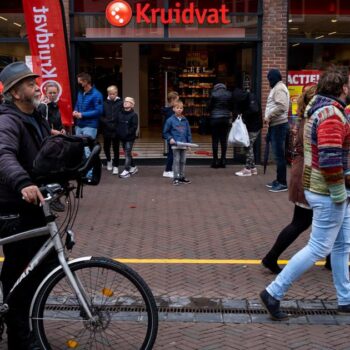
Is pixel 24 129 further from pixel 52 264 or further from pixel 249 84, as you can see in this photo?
pixel 249 84

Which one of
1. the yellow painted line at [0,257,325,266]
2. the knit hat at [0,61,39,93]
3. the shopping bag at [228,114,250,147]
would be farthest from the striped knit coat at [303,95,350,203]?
the shopping bag at [228,114,250,147]

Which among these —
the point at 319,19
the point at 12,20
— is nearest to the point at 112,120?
the point at 12,20

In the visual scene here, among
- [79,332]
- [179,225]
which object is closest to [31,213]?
[79,332]

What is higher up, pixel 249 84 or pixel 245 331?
pixel 249 84

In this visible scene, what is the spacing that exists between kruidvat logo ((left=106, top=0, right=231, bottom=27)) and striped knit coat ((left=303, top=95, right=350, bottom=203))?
7835 millimetres

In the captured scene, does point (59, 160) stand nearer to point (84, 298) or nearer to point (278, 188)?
point (84, 298)

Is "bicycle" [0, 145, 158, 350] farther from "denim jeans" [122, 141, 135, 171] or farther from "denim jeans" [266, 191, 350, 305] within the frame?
"denim jeans" [122, 141, 135, 171]

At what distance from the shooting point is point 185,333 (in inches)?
175

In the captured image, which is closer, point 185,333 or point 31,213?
point 31,213

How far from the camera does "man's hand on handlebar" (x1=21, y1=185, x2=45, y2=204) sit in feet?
10.7

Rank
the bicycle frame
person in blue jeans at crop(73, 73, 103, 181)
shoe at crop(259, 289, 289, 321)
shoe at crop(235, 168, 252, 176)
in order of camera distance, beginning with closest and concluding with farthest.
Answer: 1. the bicycle frame
2. shoe at crop(259, 289, 289, 321)
3. person in blue jeans at crop(73, 73, 103, 181)
4. shoe at crop(235, 168, 252, 176)

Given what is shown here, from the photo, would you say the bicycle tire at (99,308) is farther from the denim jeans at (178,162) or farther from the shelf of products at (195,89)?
the shelf of products at (195,89)

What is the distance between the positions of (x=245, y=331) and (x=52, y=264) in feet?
5.06

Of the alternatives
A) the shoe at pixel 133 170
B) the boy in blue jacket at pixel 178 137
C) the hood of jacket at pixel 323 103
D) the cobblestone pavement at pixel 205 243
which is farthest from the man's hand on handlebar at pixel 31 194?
the shoe at pixel 133 170
